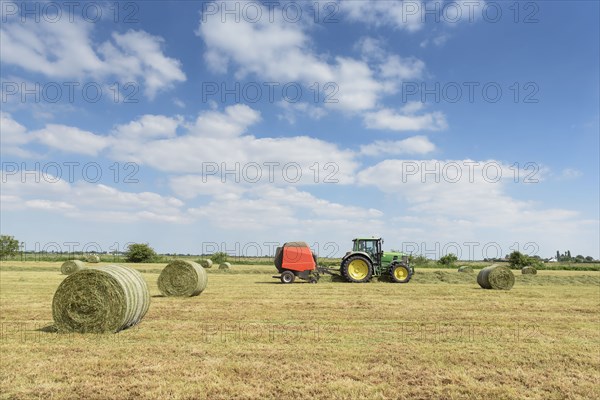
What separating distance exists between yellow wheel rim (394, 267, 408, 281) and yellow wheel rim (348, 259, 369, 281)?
5.41ft

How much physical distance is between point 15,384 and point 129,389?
1550 mm

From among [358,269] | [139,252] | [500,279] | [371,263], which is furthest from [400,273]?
[139,252]

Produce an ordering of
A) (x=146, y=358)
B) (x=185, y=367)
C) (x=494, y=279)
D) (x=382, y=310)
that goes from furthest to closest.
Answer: (x=494, y=279), (x=382, y=310), (x=146, y=358), (x=185, y=367)

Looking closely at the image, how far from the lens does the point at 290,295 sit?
16438 millimetres

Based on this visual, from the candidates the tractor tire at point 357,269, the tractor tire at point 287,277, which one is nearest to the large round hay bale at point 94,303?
the tractor tire at point 287,277

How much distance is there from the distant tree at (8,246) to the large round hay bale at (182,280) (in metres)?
60.1

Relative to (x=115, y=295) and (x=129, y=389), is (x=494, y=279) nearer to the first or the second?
(x=115, y=295)

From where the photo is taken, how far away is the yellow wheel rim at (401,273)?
23.4 metres

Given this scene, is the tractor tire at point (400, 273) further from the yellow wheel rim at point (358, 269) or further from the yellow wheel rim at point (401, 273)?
the yellow wheel rim at point (358, 269)

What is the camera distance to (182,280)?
55.7ft

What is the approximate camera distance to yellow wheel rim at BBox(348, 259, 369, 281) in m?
23.0

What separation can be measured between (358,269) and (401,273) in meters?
2.30

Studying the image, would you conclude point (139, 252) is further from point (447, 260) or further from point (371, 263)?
point (371, 263)

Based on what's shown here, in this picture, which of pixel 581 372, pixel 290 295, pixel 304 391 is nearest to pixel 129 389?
pixel 304 391
